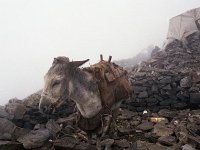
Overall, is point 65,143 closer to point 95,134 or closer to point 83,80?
point 95,134

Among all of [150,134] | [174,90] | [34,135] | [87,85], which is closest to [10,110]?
[34,135]

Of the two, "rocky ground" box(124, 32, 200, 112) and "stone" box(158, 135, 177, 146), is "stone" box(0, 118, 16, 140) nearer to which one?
"stone" box(158, 135, 177, 146)

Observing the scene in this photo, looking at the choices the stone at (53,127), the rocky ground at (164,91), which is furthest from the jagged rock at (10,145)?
the rocky ground at (164,91)

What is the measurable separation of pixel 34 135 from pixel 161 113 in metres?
5.37

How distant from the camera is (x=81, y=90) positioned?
17.8ft

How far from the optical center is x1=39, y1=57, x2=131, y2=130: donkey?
501 centimetres

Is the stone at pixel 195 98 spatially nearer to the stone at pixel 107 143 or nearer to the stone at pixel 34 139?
the stone at pixel 107 143

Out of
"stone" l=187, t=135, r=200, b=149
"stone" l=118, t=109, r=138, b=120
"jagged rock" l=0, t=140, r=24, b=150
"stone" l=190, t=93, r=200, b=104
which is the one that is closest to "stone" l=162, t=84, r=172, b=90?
"stone" l=190, t=93, r=200, b=104

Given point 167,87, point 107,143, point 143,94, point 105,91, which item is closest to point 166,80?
point 167,87

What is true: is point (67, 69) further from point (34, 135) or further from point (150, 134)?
point (150, 134)

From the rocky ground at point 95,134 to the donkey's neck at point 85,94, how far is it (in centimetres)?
76

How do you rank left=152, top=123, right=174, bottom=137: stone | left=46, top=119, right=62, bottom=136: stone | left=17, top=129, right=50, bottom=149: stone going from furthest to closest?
1. left=152, top=123, right=174, bottom=137: stone
2. left=46, top=119, right=62, bottom=136: stone
3. left=17, top=129, right=50, bottom=149: stone

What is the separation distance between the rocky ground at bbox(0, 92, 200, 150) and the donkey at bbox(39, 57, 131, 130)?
0.66m

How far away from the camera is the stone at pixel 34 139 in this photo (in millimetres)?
6078
